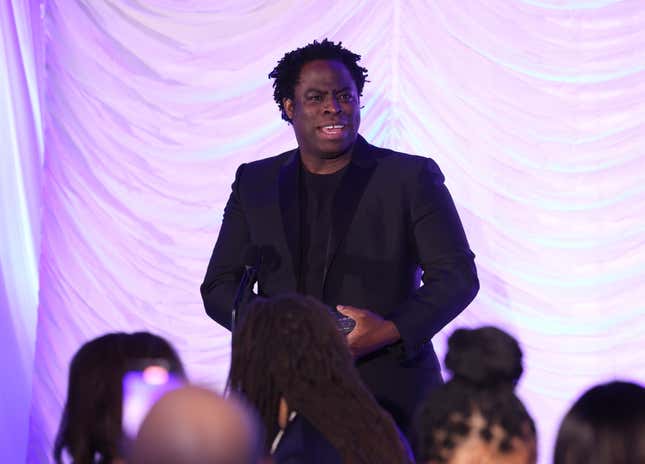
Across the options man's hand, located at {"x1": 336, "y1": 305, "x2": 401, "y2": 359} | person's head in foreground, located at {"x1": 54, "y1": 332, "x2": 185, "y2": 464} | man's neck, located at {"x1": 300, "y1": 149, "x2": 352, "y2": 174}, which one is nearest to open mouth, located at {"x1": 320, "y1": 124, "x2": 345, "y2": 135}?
man's neck, located at {"x1": 300, "y1": 149, "x2": 352, "y2": 174}

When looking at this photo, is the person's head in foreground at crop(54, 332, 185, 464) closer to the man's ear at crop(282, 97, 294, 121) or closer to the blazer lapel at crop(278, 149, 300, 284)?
the blazer lapel at crop(278, 149, 300, 284)

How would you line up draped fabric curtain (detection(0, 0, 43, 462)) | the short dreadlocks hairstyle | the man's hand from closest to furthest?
the man's hand, the short dreadlocks hairstyle, draped fabric curtain (detection(0, 0, 43, 462))

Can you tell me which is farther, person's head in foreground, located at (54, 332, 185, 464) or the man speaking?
the man speaking

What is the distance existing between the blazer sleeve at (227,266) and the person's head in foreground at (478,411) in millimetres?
1512

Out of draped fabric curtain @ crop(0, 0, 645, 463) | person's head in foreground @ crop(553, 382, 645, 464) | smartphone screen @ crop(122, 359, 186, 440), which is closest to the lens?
person's head in foreground @ crop(553, 382, 645, 464)

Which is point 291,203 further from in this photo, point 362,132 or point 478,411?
point 478,411

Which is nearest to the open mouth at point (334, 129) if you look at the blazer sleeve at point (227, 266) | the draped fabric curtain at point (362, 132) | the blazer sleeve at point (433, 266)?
the blazer sleeve at point (433, 266)

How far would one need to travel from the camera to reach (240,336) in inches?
105

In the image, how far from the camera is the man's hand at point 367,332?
3.66 metres

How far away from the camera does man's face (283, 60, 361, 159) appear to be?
4.18m

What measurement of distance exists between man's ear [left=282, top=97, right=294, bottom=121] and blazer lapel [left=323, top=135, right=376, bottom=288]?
13.1 inches

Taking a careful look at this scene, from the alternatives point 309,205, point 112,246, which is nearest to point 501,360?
point 309,205

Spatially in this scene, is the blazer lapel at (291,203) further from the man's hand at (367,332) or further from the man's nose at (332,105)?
the man's hand at (367,332)

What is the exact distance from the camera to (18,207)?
605 cm
